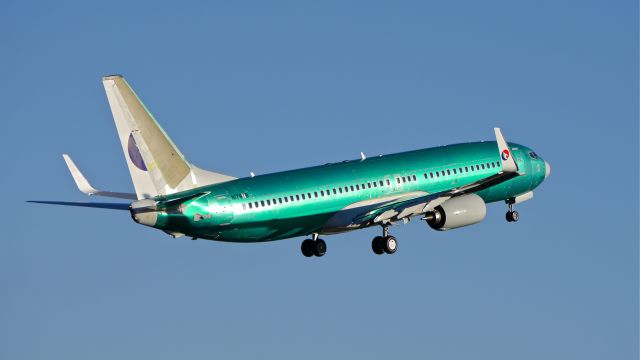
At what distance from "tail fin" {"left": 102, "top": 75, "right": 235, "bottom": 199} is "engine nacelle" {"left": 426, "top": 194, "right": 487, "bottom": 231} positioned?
16.7 m

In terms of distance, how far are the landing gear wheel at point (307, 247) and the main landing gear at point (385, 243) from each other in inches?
145

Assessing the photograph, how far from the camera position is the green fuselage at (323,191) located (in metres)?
101

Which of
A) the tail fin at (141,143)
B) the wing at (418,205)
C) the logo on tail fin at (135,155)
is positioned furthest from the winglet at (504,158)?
the logo on tail fin at (135,155)

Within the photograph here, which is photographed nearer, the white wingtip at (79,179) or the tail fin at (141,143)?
the tail fin at (141,143)

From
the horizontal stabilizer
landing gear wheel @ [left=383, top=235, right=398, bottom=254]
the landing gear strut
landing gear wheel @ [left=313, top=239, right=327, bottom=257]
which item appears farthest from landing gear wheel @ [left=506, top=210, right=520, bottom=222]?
the horizontal stabilizer

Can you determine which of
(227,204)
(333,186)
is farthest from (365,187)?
(227,204)

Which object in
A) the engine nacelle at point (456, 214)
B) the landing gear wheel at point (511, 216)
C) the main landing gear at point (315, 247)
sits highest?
the landing gear wheel at point (511, 216)

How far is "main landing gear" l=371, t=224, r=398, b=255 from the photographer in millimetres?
108812

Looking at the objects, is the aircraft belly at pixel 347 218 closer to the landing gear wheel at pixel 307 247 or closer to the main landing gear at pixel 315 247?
the main landing gear at pixel 315 247

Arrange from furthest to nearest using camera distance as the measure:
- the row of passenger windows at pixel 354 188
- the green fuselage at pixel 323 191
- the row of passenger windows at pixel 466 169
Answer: the row of passenger windows at pixel 466 169 < the row of passenger windows at pixel 354 188 < the green fuselage at pixel 323 191

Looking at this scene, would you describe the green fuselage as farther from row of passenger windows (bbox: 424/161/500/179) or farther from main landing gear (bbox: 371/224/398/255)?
main landing gear (bbox: 371/224/398/255)

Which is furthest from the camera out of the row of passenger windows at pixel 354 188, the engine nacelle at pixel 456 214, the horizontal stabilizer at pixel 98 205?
the engine nacelle at pixel 456 214

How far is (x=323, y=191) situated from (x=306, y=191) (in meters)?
1.42

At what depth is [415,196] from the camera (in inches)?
4377
